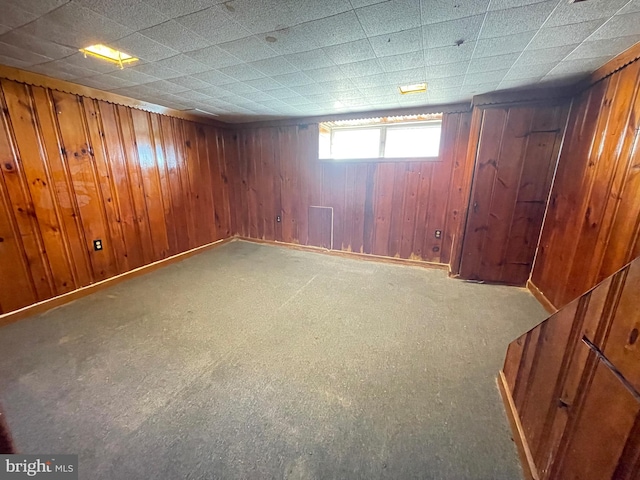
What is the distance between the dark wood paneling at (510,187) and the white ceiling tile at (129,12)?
116 inches

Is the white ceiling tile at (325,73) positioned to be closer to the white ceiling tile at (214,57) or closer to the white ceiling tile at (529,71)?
the white ceiling tile at (214,57)

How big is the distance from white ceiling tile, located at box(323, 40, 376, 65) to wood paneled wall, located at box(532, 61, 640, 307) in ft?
5.68

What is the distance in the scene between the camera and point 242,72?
6.75 ft

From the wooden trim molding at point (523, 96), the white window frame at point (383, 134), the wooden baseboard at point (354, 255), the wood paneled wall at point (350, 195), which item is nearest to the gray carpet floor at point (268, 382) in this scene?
the wooden baseboard at point (354, 255)

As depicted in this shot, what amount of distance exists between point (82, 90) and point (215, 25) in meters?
2.06

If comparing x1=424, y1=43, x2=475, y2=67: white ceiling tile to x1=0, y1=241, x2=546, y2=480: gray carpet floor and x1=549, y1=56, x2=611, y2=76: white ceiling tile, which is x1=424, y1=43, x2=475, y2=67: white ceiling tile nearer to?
x1=549, y1=56, x2=611, y2=76: white ceiling tile

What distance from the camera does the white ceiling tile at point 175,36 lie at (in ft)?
4.70

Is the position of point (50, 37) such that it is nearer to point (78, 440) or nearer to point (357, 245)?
point (78, 440)

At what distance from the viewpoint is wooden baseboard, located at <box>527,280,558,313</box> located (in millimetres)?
2333

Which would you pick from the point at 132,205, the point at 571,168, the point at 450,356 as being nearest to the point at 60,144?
the point at 132,205

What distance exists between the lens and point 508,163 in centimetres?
268

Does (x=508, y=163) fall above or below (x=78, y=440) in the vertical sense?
above

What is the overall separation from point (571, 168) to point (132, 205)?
466 centimetres

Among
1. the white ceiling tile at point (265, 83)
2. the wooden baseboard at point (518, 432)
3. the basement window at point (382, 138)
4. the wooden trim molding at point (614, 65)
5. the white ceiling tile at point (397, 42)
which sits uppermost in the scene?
the white ceiling tile at point (265, 83)
